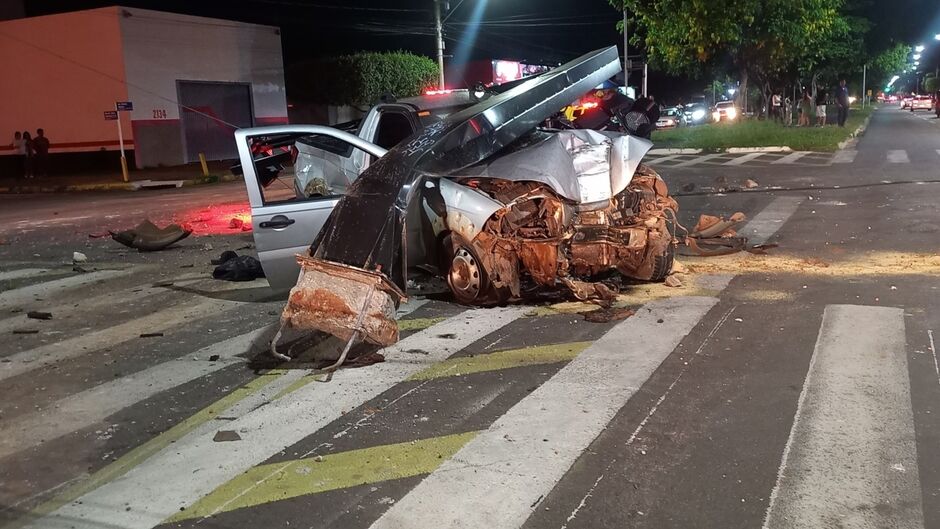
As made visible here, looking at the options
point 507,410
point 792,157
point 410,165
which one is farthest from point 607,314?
point 792,157

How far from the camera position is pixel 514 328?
686 centimetres

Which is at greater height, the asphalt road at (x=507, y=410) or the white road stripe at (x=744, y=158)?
the white road stripe at (x=744, y=158)

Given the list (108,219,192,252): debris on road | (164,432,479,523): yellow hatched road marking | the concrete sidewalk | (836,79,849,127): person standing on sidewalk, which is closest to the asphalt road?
(164,432,479,523): yellow hatched road marking

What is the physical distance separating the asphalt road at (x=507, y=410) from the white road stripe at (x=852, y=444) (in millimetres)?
16

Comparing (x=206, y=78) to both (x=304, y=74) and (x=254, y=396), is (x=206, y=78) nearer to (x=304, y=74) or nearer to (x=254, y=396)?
(x=304, y=74)

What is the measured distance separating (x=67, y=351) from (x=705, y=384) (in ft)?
18.0

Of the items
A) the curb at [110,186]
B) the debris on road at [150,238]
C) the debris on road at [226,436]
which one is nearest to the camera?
the debris on road at [226,436]

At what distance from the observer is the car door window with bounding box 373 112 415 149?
364 inches

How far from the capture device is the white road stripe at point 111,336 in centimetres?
659

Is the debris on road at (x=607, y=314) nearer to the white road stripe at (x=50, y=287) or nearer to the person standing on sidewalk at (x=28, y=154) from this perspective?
the white road stripe at (x=50, y=287)

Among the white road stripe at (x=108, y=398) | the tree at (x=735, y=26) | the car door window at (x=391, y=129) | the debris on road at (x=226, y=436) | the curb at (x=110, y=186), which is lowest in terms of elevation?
the debris on road at (x=226, y=436)

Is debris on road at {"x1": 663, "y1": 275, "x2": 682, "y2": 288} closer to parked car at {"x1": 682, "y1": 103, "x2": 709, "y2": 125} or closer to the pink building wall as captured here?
the pink building wall

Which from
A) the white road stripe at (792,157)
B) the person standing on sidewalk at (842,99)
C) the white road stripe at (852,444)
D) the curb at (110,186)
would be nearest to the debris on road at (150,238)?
the white road stripe at (852,444)

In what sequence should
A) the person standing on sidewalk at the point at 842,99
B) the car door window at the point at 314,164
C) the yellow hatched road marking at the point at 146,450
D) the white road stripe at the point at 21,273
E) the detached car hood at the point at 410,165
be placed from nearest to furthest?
the yellow hatched road marking at the point at 146,450
the detached car hood at the point at 410,165
the car door window at the point at 314,164
the white road stripe at the point at 21,273
the person standing on sidewalk at the point at 842,99
